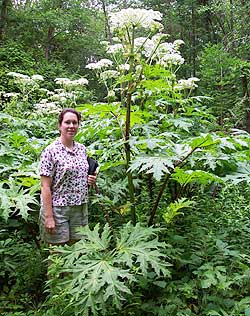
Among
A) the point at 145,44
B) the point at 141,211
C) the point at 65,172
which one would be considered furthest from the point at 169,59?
the point at 65,172

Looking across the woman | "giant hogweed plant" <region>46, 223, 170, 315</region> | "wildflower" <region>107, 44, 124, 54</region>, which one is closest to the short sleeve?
the woman

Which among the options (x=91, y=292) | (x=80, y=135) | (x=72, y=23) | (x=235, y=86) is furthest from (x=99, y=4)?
(x=91, y=292)

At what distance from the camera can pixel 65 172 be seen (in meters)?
3.28

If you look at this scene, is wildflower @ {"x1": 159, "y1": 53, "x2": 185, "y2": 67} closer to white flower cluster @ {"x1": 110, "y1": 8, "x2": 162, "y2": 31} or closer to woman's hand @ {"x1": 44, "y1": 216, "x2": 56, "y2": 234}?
white flower cluster @ {"x1": 110, "y1": 8, "x2": 162, "y2": 31}

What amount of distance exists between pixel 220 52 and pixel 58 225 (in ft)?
27.8

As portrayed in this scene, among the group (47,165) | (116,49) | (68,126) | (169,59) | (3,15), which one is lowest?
(47,165)

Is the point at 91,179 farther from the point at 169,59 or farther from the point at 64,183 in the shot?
the point at 169,59

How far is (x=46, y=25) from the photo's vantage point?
1836cm

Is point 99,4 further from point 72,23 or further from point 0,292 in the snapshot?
point 0,292

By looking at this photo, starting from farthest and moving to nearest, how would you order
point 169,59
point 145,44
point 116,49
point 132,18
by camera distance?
point 169,59
point 116,49
point 145,44
point 132,18

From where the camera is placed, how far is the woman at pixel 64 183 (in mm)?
3239

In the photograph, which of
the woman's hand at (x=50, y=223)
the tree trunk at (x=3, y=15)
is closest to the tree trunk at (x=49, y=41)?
the tree trunk at (x=3, y=15)

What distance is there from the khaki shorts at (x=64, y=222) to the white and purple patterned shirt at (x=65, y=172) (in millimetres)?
62

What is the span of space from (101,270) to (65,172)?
104 centimetres
